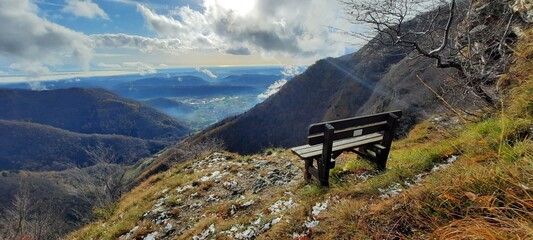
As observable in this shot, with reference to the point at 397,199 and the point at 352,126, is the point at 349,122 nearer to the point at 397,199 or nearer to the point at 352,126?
the point at 352,126

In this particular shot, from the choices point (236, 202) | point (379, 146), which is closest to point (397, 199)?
point (379, 146)

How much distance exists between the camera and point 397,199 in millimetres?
4570

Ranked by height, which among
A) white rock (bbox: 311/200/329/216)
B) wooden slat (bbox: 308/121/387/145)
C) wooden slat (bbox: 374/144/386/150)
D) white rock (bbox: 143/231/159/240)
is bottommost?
white rock (bbox: 143/231/159/240)

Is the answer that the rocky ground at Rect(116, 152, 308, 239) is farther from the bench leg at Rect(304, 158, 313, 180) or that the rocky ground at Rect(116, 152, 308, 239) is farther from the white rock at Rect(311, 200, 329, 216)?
the bench leg at Rect(304, 158, 313, 180)

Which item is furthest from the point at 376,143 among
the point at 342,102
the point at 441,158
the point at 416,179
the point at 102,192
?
the point at 342,102

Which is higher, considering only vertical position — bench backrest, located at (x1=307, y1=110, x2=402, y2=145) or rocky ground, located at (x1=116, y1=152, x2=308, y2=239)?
bench backrest, located at (x1=307, y1=110, x2=402, y2=145)

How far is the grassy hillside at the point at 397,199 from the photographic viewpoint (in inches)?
125

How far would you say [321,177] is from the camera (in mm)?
7242

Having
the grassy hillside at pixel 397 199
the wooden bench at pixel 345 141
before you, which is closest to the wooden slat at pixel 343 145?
the wooden bench at pixel 345 141

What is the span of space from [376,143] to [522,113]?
3597 millimetres

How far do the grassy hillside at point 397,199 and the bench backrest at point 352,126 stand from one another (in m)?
1.18

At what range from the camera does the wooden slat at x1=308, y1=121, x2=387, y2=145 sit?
22.9 feet

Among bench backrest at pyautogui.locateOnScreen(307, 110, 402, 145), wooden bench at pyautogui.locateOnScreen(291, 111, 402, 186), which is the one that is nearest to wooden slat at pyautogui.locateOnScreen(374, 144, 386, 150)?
wooden bench at pyautogui.locateOnScreen(291, 111, 402, 186)

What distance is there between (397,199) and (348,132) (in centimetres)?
288
